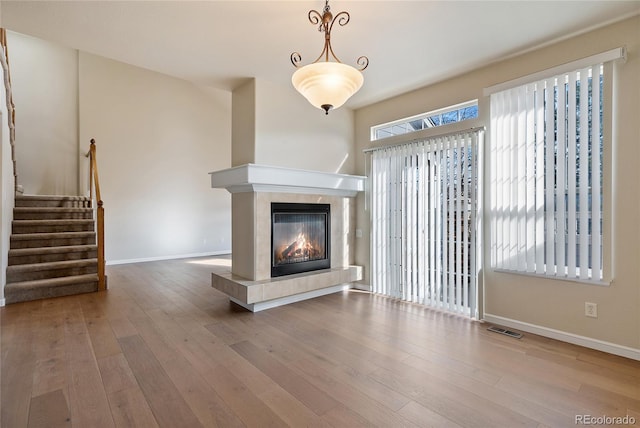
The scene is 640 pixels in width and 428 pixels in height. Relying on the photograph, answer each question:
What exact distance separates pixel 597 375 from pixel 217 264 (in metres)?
6.24

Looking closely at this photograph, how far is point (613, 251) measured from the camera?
2.63m

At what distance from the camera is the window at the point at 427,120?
3678 millimetres

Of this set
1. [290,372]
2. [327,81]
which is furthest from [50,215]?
[327,81]

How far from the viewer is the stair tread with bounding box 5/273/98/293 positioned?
4013 mm

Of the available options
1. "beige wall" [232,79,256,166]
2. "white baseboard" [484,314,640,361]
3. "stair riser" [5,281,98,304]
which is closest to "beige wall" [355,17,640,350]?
"white baseboard" [484,314,640,361]

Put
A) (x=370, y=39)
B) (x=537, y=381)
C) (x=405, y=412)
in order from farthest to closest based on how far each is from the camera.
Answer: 1. (x=370, y=39)
2. (x=537, y=381)
3. (x=405, y=412)

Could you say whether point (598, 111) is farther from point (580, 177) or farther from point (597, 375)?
point (597, 375)

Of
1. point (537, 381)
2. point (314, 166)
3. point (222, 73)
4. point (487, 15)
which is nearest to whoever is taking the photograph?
point (537, 381)

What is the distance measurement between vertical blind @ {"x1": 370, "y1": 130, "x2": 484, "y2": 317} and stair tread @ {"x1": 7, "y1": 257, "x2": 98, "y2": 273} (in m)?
4.37

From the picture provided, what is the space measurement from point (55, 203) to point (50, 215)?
0.52m

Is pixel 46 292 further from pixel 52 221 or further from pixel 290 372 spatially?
pixel 290 372

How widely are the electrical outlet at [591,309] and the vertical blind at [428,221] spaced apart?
3.13 feet

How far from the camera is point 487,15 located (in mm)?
2568

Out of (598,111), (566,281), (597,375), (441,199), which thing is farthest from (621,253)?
(441,199)
